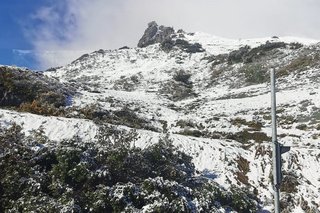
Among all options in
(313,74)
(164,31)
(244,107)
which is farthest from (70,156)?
(164,31)

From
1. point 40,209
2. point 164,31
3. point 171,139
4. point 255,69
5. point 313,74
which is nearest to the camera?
point 40,209

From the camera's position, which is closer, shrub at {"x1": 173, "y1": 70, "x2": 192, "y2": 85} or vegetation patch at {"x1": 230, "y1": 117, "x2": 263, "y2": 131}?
vegetation patch at {"x1": 230, "y1": 117, "x2": 263, "y2": 131}

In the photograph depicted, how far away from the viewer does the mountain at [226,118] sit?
20.2 meters

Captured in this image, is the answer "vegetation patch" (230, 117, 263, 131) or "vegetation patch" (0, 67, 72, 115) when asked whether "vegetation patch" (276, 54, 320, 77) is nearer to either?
"vegetation patch" (230, 117, 263, 131)

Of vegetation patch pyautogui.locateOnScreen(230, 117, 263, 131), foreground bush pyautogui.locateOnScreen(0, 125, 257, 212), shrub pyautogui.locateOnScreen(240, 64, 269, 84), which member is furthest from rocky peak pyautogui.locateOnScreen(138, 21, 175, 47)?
foreground bush pyautogui.locateOnScreen(0, 125, 257, 212)

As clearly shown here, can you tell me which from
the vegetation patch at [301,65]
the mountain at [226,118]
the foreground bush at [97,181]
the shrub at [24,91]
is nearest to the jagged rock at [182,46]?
the mountain at [226,118]

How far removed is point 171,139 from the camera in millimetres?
22891

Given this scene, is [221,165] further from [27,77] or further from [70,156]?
[27,77]

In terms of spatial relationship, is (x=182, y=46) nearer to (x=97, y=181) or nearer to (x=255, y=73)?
(x=255, y=73)

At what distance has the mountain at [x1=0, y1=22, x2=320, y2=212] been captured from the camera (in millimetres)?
20219

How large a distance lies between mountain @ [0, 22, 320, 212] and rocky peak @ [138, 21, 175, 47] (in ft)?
266

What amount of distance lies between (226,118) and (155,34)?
158527 millimetres

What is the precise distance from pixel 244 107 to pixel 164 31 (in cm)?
14655

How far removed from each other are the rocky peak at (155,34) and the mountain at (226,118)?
81192 millimetres
